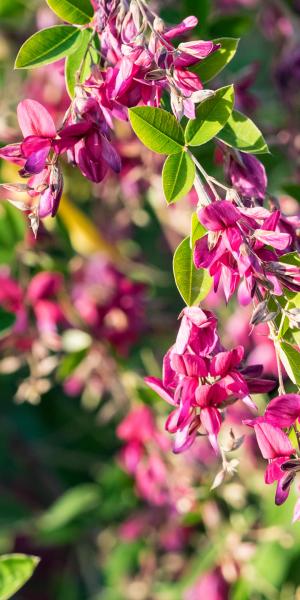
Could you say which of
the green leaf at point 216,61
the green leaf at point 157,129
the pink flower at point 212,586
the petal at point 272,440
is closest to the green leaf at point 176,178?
the green leaf at point 157,129

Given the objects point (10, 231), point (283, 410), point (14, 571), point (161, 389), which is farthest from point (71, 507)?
point (283, 410)

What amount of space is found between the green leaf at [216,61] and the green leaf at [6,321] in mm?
468

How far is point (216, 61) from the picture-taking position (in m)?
0.91

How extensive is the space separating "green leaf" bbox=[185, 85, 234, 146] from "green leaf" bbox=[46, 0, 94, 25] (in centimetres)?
18

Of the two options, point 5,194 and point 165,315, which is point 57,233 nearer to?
point 5,194

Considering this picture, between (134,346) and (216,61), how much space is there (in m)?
0.86

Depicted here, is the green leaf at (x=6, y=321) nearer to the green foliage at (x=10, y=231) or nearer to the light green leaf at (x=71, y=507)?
the green foliage at (x=10, y=231)

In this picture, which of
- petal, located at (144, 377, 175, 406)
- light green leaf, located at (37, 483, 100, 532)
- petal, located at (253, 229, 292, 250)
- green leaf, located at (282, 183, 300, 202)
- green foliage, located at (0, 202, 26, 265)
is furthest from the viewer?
light green leaf, located at (37, 483, 100, 532)

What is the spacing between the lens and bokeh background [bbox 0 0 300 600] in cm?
143

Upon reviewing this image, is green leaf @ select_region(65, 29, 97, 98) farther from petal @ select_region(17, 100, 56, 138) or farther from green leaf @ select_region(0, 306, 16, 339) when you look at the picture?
green leaf @ select_region(0, 306, 16, 339)

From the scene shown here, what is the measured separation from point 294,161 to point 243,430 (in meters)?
0.53

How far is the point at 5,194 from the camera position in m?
1.68

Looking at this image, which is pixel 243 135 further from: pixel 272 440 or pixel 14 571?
pixel 14 571

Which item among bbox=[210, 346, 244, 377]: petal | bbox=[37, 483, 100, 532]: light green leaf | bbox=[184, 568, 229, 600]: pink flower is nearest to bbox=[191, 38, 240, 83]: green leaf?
bbox=[210, 346, 244, 377]: petal
